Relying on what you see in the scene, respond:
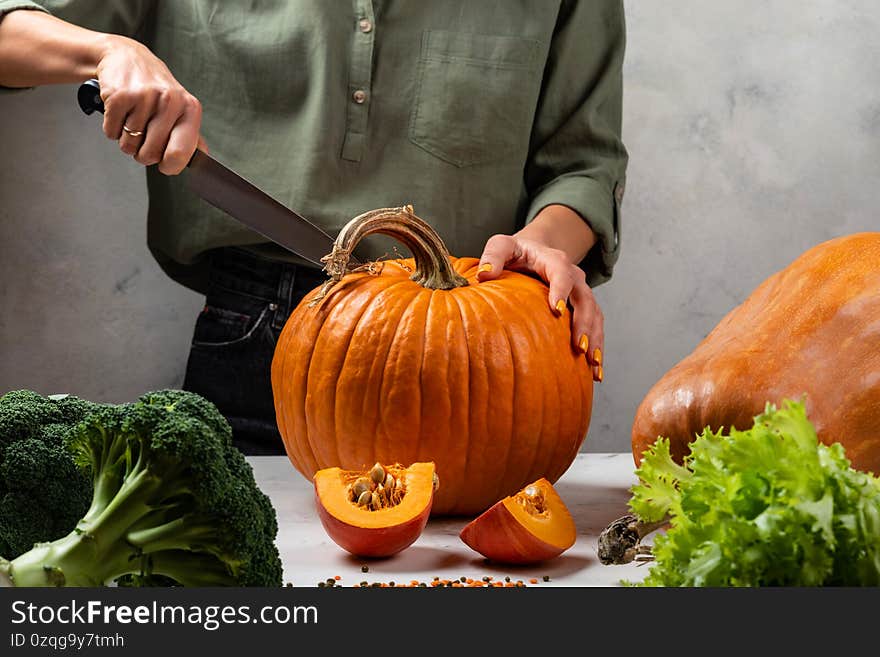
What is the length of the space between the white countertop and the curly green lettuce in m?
0.29

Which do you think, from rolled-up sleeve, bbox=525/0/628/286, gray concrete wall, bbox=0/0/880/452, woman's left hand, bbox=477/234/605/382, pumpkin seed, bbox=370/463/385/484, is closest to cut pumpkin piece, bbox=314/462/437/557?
pumpkin seed, bbox=370/463/385/484

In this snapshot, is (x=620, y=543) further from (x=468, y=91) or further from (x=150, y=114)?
(x=468, y=91)

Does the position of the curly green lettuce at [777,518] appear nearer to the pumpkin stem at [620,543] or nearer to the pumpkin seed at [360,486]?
the pumpkin stem at [620,543]

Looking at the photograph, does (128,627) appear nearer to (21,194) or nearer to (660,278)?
(21,194)

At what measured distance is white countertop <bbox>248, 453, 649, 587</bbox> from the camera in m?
1.00

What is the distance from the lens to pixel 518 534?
100cm

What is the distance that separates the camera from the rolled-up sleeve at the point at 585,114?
174 cm

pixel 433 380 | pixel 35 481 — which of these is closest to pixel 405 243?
pixel 433 380

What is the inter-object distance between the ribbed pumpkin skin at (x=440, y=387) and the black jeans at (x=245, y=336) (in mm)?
433

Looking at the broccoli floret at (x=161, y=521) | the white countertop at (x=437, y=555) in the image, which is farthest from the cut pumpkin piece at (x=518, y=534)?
the broccoli floret at (x=161, y=521)

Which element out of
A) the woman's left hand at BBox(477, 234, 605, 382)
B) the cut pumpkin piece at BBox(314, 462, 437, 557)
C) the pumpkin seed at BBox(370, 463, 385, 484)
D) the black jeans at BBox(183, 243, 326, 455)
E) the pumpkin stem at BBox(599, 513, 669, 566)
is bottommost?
the black jeans at BBox(183, 243, 326, 455)

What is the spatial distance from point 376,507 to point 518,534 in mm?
153

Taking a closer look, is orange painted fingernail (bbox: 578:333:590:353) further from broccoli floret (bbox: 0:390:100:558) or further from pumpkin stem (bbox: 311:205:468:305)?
broccoli floret (bbox: 0:390:100:558)

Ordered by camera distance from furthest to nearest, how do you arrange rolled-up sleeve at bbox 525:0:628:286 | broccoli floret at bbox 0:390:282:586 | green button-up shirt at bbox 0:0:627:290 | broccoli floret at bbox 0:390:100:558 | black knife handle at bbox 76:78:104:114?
rolled-up sleeve at bbox 525:0:628:286, green button-up shirt at bbox 0:0:627:290, black knife handle at bbox 76:78:104:114, broccoli floret at bbox 0:390:100:558, broccoli floret at bbox 0:390:282:586
